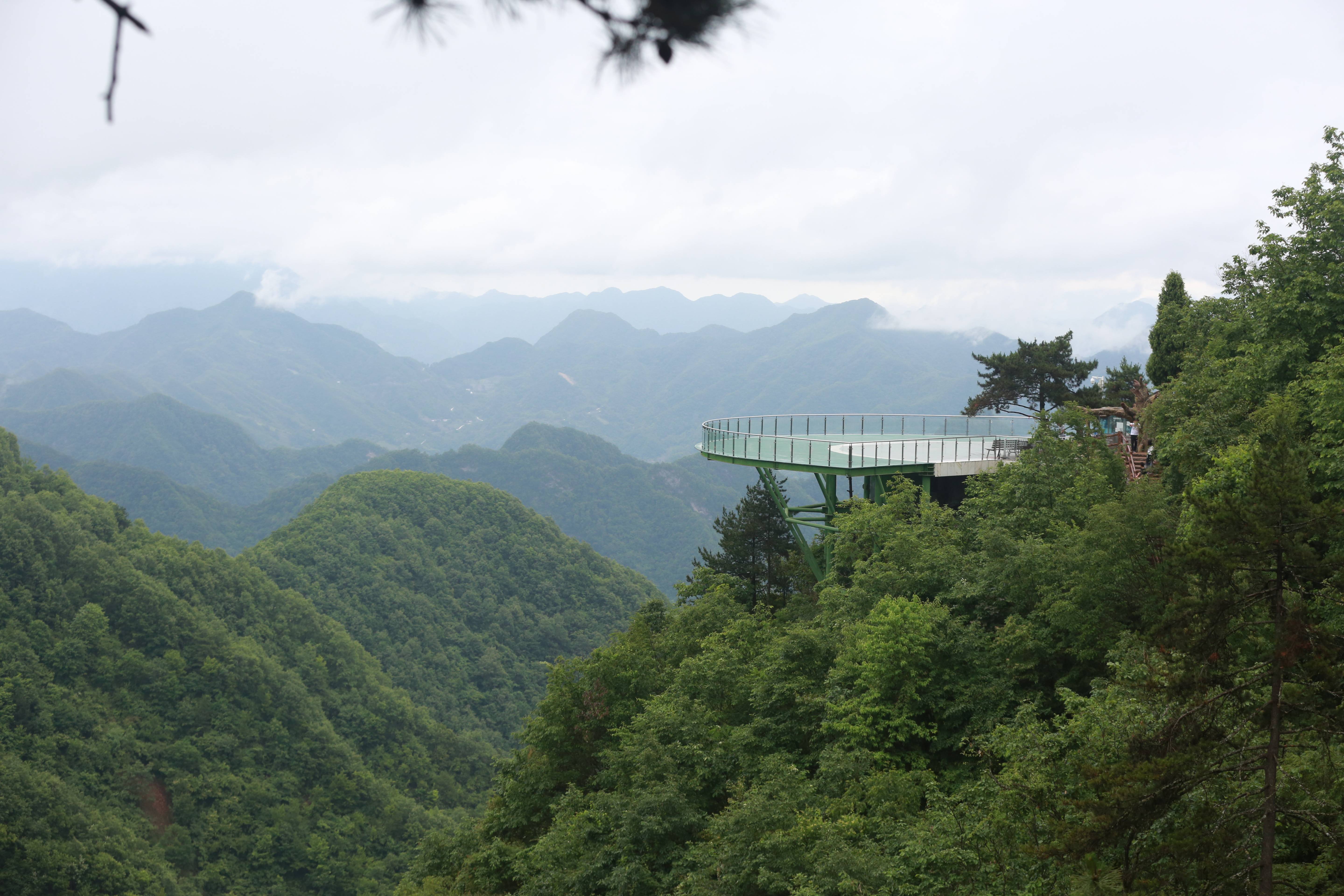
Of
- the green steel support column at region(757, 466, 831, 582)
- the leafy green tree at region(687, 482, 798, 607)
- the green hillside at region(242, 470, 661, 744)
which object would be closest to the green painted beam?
the green steel support column at region(757, 466, 831, 582)

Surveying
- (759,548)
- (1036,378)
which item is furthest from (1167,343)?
(759,548)

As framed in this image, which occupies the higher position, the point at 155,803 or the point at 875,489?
the point at 875,489

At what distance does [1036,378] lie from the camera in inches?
1339

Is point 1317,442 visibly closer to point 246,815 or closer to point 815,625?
point 815,625

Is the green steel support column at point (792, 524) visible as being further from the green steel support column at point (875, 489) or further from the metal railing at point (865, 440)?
the green steel support column at point (875, 489)

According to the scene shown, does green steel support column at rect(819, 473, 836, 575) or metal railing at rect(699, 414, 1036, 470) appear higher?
metal railing at rect(699, 414, 1036, 470)

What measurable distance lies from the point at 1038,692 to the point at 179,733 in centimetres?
7570

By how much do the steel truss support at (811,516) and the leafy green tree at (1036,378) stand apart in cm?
847

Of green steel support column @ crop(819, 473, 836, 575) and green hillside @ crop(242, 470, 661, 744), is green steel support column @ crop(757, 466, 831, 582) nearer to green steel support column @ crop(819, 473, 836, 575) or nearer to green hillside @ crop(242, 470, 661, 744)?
green steel support column @ crop(819, 473, 836, 575)

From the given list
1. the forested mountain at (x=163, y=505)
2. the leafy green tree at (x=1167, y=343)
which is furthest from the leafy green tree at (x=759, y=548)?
the forested mountain at (x=163, y=505)

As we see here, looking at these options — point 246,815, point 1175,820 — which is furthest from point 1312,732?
point 246,815

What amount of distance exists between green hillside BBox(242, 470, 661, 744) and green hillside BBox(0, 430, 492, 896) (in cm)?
1652

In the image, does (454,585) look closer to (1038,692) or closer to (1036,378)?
(1036,378)

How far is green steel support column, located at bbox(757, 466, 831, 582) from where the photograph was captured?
29.2 m
